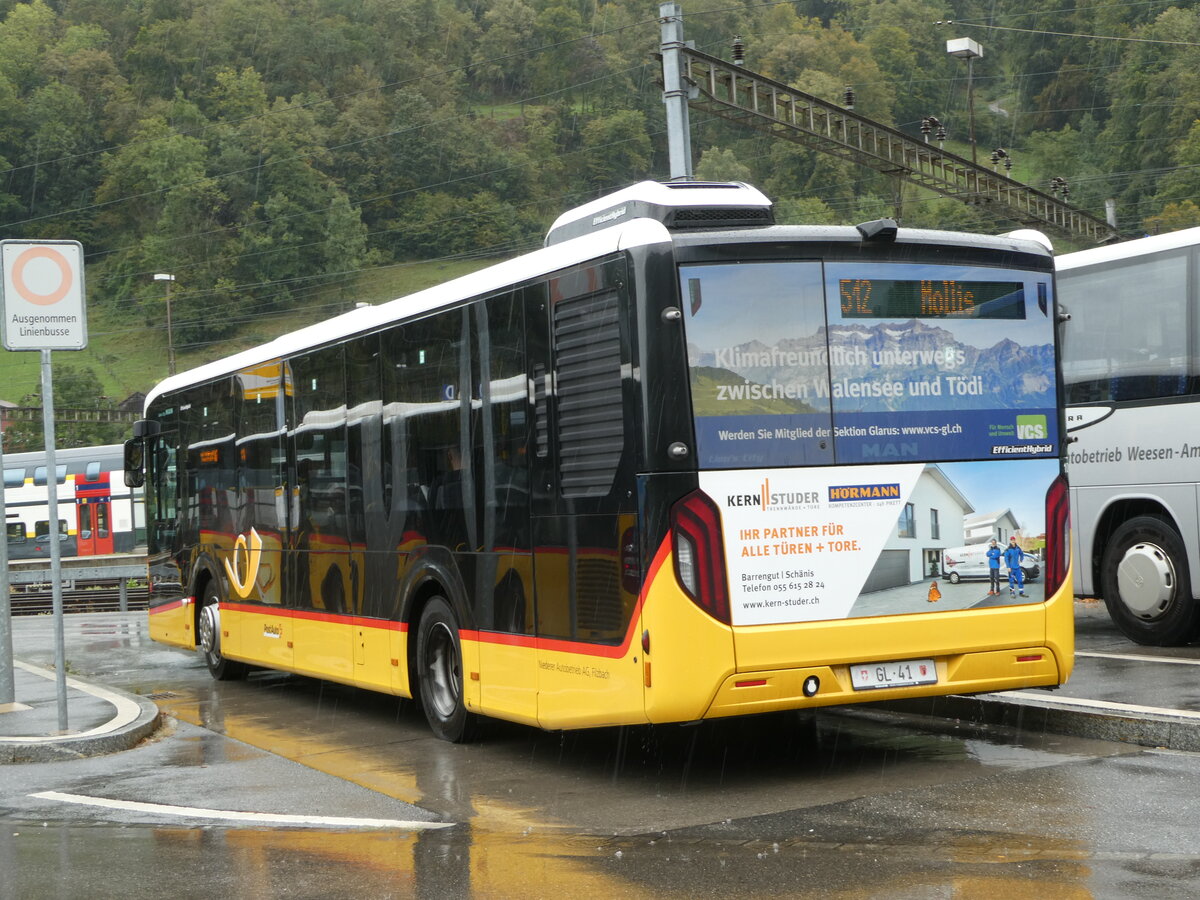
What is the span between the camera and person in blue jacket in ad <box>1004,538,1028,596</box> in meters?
8.56

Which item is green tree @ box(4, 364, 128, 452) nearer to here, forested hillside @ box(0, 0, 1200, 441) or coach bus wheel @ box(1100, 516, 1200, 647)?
forested hillside @ box(0, 0, 1200, 441)

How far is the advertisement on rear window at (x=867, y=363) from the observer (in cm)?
800

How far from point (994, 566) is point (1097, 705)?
1.40 metres

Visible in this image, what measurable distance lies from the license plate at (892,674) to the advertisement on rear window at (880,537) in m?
0.28

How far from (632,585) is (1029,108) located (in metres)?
89.9

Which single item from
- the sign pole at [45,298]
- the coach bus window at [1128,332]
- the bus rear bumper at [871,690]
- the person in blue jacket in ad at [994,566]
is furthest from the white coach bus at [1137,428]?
the sign pole at [45,298]

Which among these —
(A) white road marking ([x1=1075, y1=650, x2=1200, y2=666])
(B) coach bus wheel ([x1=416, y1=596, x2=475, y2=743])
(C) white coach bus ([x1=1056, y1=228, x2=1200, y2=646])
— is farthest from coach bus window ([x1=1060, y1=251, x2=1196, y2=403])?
(B) coach bus wheel ([x1=416, y1=596, x2=475, y2=743])

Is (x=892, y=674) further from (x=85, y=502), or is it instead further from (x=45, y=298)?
(x=85, y=502)

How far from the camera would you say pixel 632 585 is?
791cm

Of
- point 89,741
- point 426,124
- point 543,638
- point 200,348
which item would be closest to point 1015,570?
point 543,638

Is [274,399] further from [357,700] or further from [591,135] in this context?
[591,135]

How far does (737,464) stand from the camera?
7957 millimetres

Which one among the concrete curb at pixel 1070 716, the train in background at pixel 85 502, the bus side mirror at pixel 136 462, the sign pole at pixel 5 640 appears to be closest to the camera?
the concrete curb at pixel 1070 716

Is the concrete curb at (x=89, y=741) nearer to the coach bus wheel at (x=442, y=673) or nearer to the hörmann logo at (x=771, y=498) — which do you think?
the coach bus wheel at (x=442, y=673)
